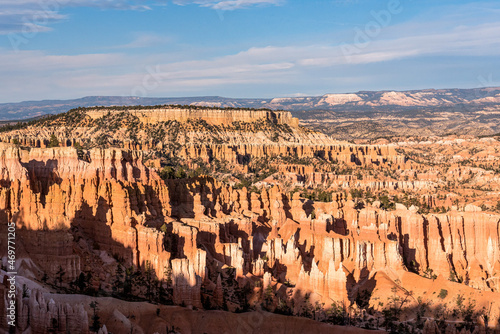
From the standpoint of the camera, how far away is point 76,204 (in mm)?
68250

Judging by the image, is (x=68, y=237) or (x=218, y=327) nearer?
(x=218, y=327)

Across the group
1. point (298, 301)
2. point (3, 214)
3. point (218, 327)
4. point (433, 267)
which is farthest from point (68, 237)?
point (433, 267)

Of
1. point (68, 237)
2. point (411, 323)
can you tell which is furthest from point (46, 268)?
point (411, 323)

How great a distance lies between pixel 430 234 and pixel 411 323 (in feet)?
81.7

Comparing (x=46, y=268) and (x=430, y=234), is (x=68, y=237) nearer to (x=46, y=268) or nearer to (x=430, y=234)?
(x=46, y=268)

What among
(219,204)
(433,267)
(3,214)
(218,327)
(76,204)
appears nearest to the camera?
(218,327)

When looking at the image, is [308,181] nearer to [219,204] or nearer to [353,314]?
[219,204]

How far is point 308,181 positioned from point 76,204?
89.1 metres

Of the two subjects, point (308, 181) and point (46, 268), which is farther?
point (308, 181)

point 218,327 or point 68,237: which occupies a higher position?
point 68,237

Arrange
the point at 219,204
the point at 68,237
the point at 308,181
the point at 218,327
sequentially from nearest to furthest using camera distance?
the point at 218,327, the point at 68,237, the point at 219,204, the point at 308,181

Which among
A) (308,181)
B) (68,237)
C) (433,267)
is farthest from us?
(308,181)

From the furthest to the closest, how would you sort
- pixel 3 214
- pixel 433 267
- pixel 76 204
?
pixel 433 267
pixel 76 204
pixel 3 214

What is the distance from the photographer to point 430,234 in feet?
272
